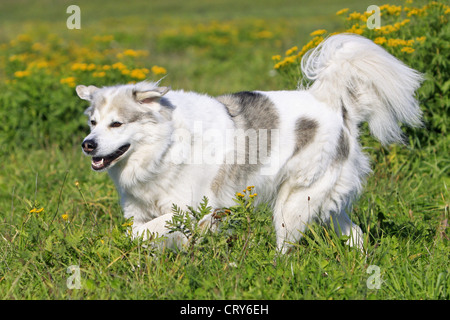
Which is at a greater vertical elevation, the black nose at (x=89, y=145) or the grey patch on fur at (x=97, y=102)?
the grey patch on fur at (x=97, y=102)

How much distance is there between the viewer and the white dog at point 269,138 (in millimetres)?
3977

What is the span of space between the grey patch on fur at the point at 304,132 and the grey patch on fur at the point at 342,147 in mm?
211

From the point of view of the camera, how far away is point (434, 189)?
5.36m

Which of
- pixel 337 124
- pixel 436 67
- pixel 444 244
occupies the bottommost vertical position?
pixel 444 244

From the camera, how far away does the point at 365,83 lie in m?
4.20

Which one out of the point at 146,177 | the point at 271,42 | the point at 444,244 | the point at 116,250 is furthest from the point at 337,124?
the point at 271,42

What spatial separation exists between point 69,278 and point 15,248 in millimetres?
736

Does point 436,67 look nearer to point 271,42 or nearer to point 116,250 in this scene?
point 116,250

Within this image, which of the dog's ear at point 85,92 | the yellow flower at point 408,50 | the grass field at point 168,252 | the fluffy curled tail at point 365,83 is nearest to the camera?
the grass field at point 168,252

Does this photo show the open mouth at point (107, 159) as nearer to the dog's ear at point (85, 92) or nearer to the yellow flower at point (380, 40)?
the dog's ear at point (85, 92)

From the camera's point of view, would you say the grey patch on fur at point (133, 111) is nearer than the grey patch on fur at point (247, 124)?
Yes

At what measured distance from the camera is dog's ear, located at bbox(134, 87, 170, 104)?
3885 millimetres

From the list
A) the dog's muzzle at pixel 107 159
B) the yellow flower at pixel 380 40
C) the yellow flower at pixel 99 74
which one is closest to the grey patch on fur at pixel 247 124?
the dog's muzzle at pixel 107 159

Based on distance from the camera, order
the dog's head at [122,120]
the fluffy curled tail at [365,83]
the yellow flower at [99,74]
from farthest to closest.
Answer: the yellow flower at [99,74]
the fluffy curled tail at [365,83]
the dog's head at [122,120]
